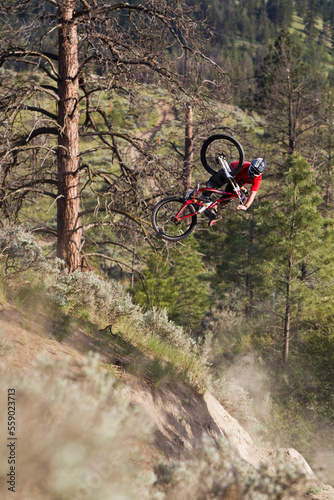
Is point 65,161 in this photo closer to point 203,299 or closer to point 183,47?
point 183,47

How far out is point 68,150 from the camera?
27.8ft

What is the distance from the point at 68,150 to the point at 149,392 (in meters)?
5.36

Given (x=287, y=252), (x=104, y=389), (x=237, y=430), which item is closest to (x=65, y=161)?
(x=104, y=389)

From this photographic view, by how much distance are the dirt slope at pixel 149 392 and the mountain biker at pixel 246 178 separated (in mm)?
3034

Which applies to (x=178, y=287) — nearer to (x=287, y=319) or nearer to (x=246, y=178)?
(x=287, y=319)

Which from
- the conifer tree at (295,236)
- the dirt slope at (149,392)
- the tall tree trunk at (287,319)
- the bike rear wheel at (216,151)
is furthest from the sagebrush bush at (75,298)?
the tall tree trunk at (287,319)

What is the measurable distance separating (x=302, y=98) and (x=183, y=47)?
16.6m

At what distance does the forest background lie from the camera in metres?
8.11

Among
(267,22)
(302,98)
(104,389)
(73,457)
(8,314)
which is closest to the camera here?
(73,457)

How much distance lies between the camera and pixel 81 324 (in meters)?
7.06

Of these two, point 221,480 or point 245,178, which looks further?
point 245,178

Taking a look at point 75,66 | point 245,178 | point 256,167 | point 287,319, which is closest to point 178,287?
point 287,319

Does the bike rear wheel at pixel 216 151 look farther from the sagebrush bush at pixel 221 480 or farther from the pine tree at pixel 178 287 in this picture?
the pine tree at pixel 178 287

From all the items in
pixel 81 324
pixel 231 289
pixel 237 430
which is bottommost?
pixel 231 289
